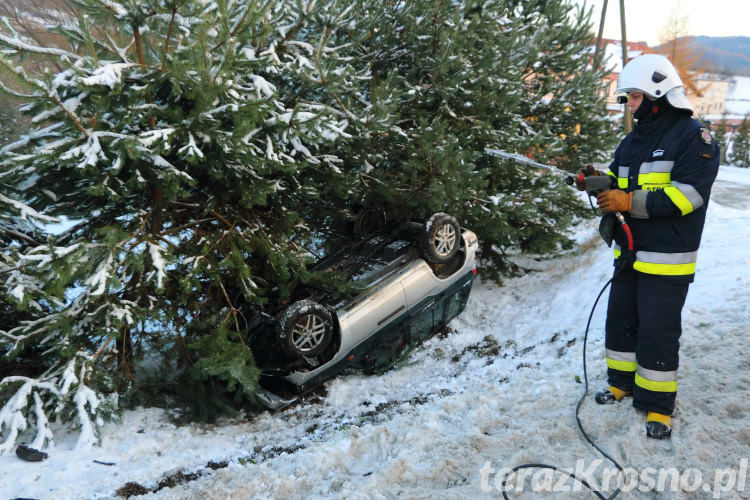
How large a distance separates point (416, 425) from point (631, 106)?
280 centimetres

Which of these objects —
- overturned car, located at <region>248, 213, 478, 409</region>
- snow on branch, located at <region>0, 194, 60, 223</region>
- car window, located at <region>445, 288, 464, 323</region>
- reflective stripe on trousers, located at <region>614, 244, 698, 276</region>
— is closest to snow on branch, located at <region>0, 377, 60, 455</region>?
snow on branch, located at <region>0, 194, 60, 223</region>

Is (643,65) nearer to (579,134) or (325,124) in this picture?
(325,124)

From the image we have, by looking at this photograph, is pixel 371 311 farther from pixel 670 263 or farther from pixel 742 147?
pixel 742 147

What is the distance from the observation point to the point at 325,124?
4.45 m

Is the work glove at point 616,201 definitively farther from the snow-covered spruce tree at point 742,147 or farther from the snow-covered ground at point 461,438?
the snow-covered spruce tree at point 742,147

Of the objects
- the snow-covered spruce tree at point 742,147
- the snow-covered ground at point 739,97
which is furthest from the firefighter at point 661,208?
the snow-covered ground at point 739,97

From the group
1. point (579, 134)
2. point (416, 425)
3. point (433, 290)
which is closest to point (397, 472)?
point (416, 425)

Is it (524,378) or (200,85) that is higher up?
(200,85)

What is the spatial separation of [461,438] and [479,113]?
196 inches

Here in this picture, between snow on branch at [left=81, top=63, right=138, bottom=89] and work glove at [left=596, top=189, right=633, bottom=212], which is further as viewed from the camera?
snow on branch at [left=81, top=63, right=138, bottom=89]

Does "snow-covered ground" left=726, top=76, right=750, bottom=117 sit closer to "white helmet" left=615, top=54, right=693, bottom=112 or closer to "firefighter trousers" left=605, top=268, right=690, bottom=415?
"white helmet" left=615, top=54, right=693, bottom=112

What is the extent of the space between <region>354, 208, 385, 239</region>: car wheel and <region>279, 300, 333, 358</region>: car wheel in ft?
6.50

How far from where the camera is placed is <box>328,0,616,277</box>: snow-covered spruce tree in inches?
228

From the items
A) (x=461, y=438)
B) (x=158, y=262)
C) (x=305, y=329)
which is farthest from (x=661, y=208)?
(x=158, y=262)
